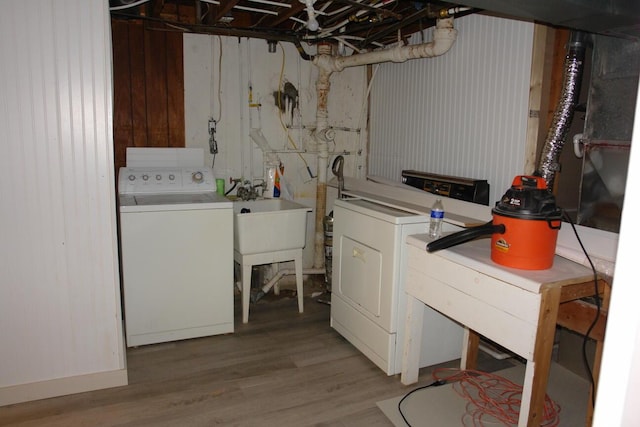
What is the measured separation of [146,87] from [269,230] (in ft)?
4.59

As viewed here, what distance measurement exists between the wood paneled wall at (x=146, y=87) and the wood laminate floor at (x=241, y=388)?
60.4 inches

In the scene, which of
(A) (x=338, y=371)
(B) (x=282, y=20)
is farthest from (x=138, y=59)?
(A) (x=338, y=371)

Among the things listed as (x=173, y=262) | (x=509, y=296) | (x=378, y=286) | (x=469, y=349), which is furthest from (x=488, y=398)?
(x=173, y=262)

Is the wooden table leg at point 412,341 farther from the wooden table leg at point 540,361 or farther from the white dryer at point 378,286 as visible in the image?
the wooden table leg at point 540,361

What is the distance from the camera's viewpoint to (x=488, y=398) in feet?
7.91

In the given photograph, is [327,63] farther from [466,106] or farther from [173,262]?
[173,262]

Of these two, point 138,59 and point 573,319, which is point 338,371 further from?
point 138,59

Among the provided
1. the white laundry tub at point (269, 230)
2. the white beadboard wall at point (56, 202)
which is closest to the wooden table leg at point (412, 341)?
the white laundry tub at point (269, 230)

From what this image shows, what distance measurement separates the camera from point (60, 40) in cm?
215

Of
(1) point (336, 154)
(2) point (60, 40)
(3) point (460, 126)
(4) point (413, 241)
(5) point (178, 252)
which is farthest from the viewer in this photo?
(1) point (336, 154)

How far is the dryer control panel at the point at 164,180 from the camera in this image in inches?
124

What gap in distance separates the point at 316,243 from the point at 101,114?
2.23 metres

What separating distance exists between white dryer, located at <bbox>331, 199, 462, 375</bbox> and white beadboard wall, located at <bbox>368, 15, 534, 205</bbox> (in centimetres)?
71

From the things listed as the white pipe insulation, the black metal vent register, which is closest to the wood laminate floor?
the black metal vent register
